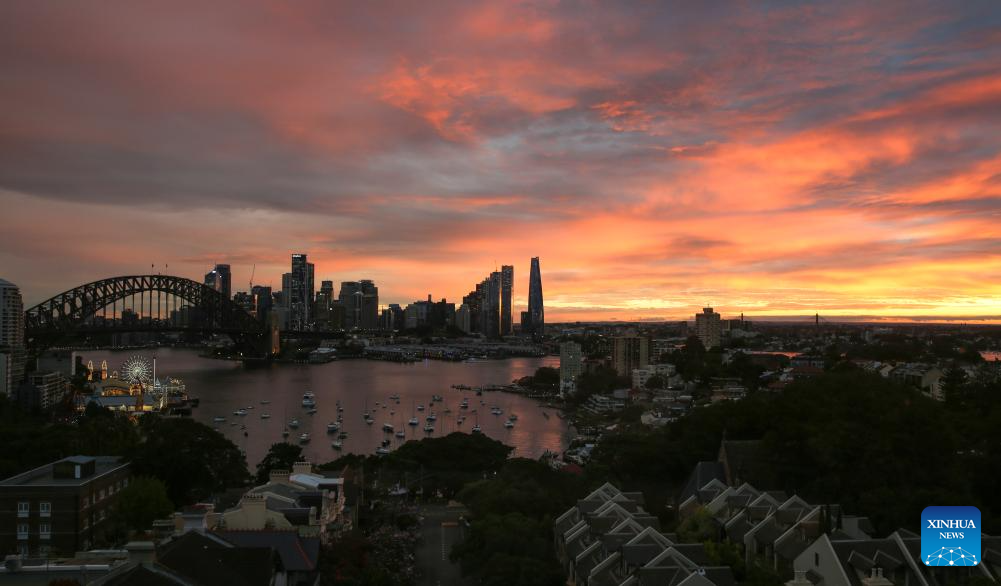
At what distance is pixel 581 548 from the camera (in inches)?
292

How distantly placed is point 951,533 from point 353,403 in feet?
109

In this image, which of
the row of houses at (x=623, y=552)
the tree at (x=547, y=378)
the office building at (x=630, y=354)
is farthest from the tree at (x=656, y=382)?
the row of houses at (x=623, y=552)

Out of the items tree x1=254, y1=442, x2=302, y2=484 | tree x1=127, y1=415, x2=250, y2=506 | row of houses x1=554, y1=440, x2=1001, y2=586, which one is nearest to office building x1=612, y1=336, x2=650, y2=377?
tree x1=254, y1=442, x2=302, y2=484

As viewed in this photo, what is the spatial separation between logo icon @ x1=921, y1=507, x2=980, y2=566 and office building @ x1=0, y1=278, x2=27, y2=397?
3297 centimetres

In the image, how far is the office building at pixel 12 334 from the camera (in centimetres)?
3016

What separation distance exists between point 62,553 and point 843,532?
25.2ft

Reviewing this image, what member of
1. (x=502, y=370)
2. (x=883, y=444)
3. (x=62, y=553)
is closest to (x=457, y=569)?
(x=62, y=553)

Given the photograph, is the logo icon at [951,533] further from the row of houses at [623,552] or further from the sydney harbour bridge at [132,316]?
the sydney harbour bridge at [132,316]

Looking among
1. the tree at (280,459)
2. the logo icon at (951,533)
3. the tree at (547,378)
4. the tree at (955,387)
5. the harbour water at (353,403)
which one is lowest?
the harbour water at (353,403)

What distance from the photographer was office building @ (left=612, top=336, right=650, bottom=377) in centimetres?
4775

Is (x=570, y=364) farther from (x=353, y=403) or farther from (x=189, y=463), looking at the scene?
(x=189, y=463)

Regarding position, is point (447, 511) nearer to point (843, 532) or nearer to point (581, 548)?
point (581, 548)

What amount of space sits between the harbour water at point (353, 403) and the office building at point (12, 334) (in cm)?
681

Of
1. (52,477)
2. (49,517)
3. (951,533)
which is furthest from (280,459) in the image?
(951,533)
